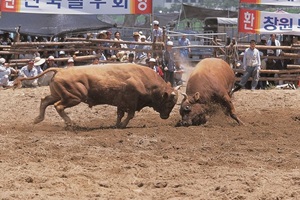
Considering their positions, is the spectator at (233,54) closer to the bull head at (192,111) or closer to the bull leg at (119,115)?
the bull head at (192,111)

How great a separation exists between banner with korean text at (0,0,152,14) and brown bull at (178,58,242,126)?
470cm

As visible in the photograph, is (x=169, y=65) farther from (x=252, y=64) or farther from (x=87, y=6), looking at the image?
(x=87, y=6)

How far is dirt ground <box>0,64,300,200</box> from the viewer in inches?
290

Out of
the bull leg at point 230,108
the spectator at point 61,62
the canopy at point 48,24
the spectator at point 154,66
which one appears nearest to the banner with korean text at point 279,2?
the spectator at point 154,66

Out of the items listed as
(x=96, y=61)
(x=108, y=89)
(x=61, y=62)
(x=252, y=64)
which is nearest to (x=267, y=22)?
(x=252, y=64)

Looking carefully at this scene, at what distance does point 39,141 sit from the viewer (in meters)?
10.4

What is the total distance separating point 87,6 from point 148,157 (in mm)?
9250

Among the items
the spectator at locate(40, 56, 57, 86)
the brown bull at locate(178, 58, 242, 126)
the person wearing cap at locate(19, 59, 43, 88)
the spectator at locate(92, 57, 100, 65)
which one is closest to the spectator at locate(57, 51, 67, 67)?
the spectator at locate(40, 56, 57, 86)

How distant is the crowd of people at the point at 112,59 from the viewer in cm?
1703

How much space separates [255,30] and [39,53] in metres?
5.73

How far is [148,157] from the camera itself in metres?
9.24

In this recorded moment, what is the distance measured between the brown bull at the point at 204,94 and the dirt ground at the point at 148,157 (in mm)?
245

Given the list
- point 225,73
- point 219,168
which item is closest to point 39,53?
point 225,73

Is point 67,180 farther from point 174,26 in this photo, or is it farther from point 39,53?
point 174,26
